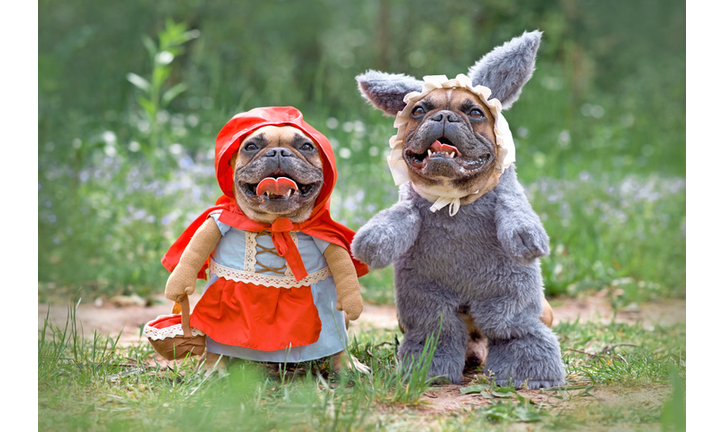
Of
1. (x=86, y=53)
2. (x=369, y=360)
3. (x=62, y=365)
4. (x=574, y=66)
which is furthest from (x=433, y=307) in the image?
(x=574, y=66)

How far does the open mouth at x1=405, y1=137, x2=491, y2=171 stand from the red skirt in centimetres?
69

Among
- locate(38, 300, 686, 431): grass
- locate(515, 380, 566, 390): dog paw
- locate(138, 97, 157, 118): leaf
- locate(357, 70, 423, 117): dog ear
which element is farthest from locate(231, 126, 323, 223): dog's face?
locate(138, 97, 157, 118): leaf

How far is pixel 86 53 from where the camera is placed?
22.1ft

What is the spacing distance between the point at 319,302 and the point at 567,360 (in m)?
1.12

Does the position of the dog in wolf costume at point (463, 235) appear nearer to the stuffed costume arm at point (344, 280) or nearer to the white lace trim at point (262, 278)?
the stuffed costume arm at point (344, 280)

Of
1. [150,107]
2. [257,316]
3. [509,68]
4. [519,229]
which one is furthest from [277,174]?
[150,107]

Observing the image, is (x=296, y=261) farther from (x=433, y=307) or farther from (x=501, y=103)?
(x=501, y=103)

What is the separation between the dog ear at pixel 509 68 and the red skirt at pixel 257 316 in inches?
43.0

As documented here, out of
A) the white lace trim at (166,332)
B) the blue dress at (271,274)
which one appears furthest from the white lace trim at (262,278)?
the white lace trim at (166,332)

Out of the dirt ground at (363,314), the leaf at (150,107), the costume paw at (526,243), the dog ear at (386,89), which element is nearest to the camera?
the costume paw at (526,243)

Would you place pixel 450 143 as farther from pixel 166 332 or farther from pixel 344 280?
pixel 166 332

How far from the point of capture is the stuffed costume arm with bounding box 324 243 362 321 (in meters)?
2.35

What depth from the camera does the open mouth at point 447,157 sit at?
2248 millimetres

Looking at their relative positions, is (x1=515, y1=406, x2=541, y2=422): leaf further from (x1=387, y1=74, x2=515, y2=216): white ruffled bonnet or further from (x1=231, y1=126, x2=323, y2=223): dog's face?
(x1=231, y1=126, x2=323, y2=223): dog's face
